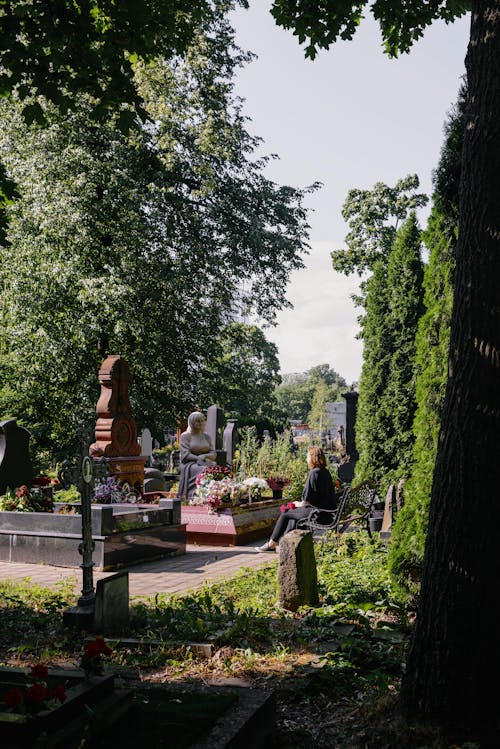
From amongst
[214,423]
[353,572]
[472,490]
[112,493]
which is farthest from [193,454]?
[472,490]

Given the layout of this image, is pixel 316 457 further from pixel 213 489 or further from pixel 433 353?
pixel 433 353

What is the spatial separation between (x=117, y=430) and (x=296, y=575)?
8.19 meters

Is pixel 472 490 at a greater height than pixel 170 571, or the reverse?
pixel 472 490

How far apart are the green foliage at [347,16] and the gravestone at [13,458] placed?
25.6 ft

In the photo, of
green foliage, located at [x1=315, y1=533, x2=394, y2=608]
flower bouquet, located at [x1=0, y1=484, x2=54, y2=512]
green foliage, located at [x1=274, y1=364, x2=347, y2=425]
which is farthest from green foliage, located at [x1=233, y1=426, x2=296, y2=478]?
green foliage, located at [x1=274, y1=364, x2=347, y2=425]

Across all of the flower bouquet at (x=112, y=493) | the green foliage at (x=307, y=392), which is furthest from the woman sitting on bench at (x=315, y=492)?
the green foliage at (x=307, y=392)

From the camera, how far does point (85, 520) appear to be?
6840mm

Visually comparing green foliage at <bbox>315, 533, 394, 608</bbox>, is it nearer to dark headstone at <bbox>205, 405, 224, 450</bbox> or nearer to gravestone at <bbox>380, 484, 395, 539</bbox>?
gravestone at <bbox>380, 484, 395, 539</bbox>

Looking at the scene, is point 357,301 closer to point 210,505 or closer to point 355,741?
point 210,505

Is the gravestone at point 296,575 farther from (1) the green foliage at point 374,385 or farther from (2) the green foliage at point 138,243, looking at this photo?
(2) the green foliage at point 138,243

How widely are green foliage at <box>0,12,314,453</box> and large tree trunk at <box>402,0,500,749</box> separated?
49.7 ft

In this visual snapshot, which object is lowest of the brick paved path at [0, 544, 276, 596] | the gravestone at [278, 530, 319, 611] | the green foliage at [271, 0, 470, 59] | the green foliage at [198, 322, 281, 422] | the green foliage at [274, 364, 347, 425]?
the brick paved path at [0, 544, 276, 596]

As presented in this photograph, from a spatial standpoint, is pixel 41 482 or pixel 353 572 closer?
pixel 353 572

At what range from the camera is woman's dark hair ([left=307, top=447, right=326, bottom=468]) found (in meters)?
10.5
